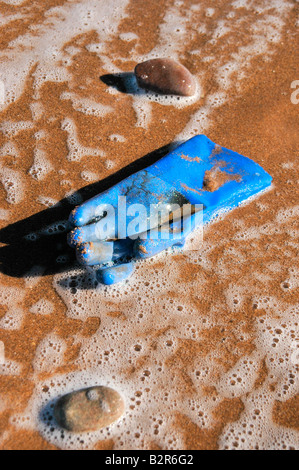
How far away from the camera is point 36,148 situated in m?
2.62

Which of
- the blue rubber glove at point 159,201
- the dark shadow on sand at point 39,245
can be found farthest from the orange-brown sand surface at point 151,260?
the blue rubber glove at point 159,201

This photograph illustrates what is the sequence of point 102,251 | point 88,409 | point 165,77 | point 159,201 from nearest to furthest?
point 88,409 < point 102,251 < point 159,201 < point 165,77

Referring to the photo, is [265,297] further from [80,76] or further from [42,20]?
[42,20]

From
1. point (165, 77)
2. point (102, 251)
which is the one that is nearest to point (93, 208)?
point (102, 251)

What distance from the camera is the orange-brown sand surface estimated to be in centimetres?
190

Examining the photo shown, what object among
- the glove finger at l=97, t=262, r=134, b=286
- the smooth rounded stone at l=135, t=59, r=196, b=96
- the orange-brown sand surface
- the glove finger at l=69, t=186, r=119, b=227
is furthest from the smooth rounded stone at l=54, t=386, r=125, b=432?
the smooth rounded stone at l=135, t=59, r=196, b=96

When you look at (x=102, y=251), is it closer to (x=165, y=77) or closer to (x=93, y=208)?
(x=93, y=208)

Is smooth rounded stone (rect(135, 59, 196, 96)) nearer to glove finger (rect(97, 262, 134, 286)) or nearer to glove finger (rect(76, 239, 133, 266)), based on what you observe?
glove finger (rect(76, 239, 133, 266))

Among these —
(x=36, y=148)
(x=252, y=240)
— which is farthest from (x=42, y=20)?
(x=252, y=240)

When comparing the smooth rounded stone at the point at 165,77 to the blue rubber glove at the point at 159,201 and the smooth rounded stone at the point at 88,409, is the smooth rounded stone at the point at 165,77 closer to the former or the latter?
the blue rubber glove at the point at 159,201

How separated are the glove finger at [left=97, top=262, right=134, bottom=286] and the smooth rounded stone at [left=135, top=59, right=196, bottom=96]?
4.64 feet

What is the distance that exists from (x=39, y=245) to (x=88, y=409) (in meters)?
0.93

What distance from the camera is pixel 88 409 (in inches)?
70.9

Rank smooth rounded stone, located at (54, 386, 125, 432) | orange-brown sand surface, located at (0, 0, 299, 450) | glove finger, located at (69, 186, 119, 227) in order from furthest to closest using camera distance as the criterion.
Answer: glove finger, located at (69, 186, 119, 227) < orange-brown sand surface, located at (0, 0, 299, 450) < smooth rounded stone, located at (54, 386, 125, 432)
